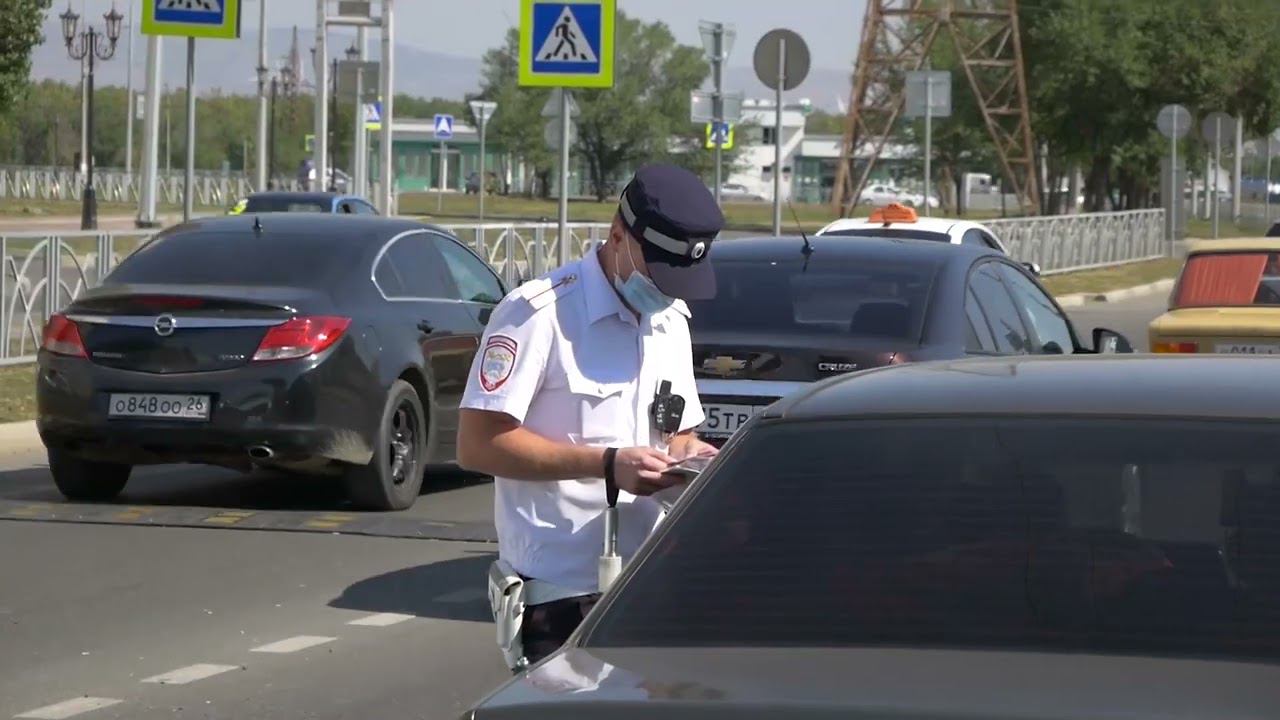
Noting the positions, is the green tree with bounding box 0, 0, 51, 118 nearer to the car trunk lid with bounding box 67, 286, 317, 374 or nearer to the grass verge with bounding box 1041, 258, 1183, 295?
the grass verge with bounding box 1041, 258, 1183, 295

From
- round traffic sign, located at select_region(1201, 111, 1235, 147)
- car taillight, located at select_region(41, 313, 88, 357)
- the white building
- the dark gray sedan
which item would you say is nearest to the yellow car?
car taillight, located at select_region(41, 313, 88, 357)

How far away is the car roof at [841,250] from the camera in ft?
31.2

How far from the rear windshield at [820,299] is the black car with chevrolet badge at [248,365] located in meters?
2.57

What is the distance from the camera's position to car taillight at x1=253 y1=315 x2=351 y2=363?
11094 millimetres

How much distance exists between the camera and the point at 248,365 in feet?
36.3

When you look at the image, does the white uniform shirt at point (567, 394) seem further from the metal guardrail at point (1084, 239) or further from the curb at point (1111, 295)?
the metal guardrail at point (1084, 239)

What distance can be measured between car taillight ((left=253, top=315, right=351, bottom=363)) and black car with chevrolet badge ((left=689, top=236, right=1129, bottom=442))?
8.00ft

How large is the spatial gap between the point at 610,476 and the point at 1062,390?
1045 mm

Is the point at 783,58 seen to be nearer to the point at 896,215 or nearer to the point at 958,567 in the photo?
the point at 896,215

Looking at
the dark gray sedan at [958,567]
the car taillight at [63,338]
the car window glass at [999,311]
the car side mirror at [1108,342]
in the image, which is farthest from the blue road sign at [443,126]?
the dark gray sedan at [958,567]

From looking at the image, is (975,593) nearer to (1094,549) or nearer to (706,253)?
(1094,549)

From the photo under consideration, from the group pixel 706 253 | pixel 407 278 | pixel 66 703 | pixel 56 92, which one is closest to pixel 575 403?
pixel 706 253

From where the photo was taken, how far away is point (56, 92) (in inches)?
3981

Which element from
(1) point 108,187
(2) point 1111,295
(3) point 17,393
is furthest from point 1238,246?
(1) point 108,187
